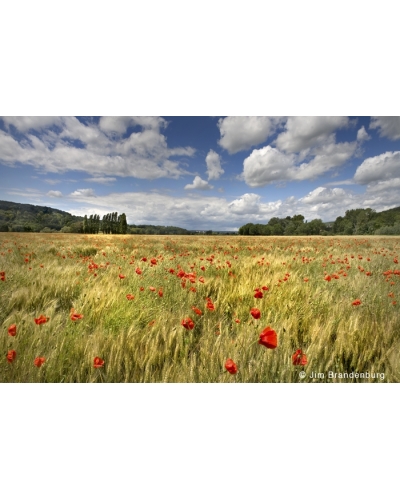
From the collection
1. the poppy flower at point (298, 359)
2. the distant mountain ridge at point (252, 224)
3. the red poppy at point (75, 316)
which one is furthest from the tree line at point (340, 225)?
the red poppy at point (75, 316)

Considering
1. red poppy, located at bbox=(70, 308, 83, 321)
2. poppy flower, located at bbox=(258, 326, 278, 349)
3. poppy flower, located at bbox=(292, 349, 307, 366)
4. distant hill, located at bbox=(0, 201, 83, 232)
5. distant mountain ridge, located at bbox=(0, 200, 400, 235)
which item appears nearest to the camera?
poppy flower, located at bbox=(258, 326, 278, 349)

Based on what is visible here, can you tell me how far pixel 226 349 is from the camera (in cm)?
151

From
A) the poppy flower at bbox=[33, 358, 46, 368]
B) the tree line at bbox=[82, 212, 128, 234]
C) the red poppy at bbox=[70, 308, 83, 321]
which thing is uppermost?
the tree line at bbox=[82, 212, 128, 234]

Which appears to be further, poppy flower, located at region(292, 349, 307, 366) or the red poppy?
the red poppy

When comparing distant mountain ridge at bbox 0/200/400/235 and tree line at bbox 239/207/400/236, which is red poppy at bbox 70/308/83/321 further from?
tree line at bbox 239/207/400/236

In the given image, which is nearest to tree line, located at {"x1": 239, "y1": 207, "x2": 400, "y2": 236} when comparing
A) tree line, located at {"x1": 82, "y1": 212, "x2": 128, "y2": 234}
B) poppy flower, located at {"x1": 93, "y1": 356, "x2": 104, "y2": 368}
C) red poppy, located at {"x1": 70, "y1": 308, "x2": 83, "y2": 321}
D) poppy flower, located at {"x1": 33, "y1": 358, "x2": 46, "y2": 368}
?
tree line, located at {"x1": 82, "y1": 212, "x2": 128, "y2": 234}

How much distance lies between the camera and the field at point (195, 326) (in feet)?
4.74

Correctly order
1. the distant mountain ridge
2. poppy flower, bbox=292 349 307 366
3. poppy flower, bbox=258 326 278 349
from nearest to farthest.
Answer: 1. poppy flower, bbox=258 326 278 349
2. poppy flower, bbox=292 349 307 366
3. the distant mountain ridge

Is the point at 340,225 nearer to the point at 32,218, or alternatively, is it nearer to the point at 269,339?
the point at 269,339

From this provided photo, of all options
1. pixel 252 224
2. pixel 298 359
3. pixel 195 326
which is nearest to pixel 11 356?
pixel 195 326

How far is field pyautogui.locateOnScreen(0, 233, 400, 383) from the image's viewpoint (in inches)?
56.8

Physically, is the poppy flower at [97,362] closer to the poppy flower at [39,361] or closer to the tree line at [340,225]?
the poppy flower at [39,361]
